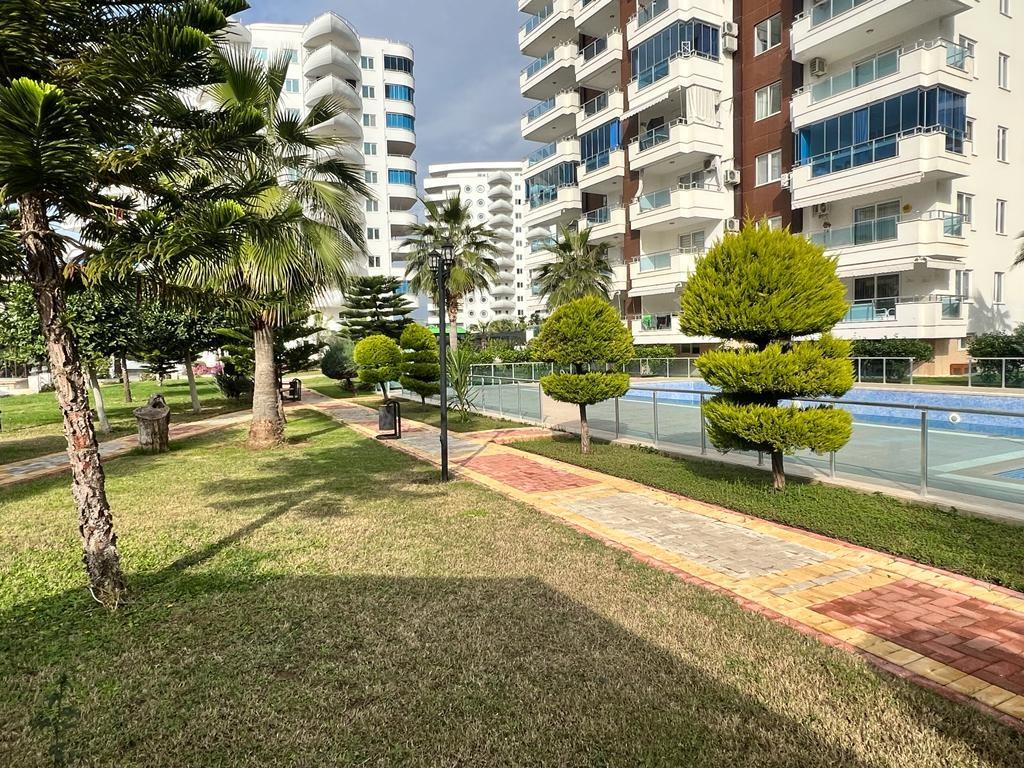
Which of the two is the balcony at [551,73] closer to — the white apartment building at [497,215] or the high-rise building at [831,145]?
the high-rise building at [831,145]

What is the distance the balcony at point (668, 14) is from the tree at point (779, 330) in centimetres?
2583

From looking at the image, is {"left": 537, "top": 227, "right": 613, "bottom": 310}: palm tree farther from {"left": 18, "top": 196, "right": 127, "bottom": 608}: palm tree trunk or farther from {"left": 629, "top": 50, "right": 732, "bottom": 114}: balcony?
{"left": 18, "top": 196, "right": 127, "bottom": 608}: palm tree trunk

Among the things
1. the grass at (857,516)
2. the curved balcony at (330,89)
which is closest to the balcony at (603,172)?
the grass at (857,516)

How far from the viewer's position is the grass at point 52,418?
46.4 feet

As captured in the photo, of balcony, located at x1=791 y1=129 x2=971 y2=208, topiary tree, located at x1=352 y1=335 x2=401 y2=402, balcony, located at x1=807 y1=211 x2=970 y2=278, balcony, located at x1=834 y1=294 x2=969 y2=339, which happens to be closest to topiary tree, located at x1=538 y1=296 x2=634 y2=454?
topiary tree, located at x1=352 y1=335 x2=401 y2=402

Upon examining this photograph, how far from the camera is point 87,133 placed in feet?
13.3

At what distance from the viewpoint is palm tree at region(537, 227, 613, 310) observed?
1191 inches

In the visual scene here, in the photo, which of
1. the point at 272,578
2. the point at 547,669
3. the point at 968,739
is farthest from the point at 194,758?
the point at 968,739

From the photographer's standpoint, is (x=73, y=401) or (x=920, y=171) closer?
(x=73, y=401)

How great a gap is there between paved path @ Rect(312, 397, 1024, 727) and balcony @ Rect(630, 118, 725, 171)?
24.4 meters

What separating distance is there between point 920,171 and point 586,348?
17468 mm

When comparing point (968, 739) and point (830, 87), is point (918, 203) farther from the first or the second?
point (968, 739)

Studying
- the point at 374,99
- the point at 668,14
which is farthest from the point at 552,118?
the point at 374,99

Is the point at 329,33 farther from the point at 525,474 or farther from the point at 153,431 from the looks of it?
the point at 525,474
